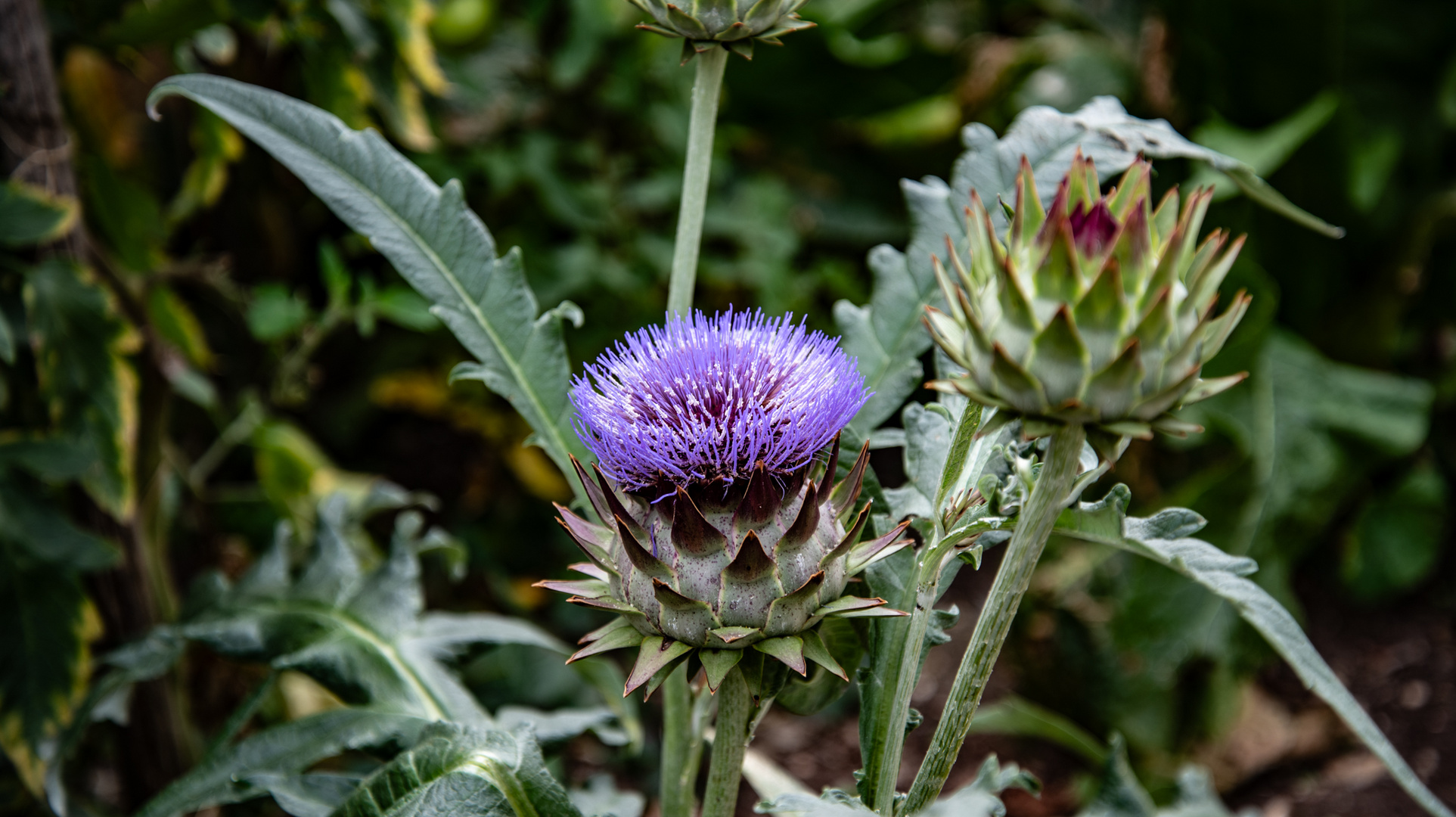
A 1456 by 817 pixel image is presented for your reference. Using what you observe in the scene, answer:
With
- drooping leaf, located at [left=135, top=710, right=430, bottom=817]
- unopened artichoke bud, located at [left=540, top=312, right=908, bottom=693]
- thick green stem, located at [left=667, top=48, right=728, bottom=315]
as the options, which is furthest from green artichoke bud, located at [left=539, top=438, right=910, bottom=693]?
drooping leaf, located at [left=135, top=710, right=430, bottom=817]

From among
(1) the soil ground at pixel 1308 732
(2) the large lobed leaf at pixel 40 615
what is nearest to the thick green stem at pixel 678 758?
(2) the large lobed leaf at pixel 40 615

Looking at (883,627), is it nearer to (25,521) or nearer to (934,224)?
(934,224)

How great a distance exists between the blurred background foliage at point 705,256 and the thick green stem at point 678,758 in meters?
0.79

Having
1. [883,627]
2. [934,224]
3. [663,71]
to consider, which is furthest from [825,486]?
[663,71]

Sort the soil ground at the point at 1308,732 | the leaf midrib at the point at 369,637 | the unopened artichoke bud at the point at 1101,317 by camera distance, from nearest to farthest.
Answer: the unopened artichoke bud at the point at 1101,317
the leaf midrib at the point at 369,637
the soil ground at the point at 1308,732

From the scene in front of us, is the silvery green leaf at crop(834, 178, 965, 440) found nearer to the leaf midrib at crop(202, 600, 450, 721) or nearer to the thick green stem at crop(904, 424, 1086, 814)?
the thick green stem at crop(904, 424, 1086, 814)

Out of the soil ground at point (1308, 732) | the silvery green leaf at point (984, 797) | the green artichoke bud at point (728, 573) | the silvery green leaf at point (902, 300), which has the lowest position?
the soil ground at point (1308, 732)

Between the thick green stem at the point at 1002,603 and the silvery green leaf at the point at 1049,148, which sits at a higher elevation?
the silvery green leaf at the point at 1049,148

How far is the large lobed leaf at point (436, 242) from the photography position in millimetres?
973

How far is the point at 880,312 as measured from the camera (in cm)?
106

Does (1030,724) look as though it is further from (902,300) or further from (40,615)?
(40,615)

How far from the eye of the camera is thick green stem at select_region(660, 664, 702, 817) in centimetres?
97

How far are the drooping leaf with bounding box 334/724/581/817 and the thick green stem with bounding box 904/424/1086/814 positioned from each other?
31 centimetres

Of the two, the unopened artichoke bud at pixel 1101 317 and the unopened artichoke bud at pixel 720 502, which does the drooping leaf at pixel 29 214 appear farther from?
A: the unopened artichoke bud at pixel 1101 317
